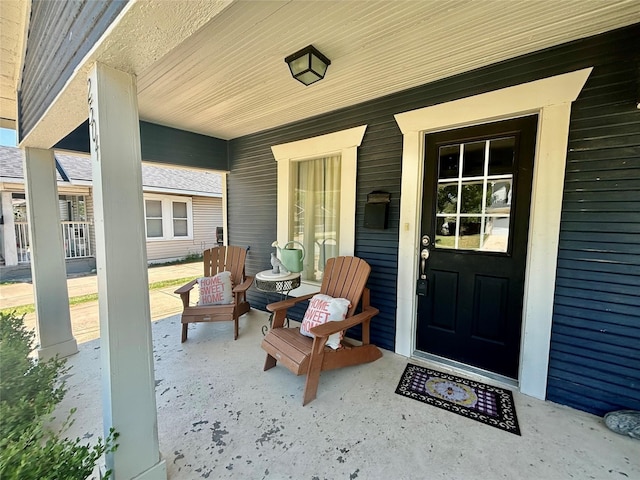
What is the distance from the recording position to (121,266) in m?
1.23

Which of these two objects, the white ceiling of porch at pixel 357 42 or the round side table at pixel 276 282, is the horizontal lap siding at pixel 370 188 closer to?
the white ceiling of porch at pixel 357 42

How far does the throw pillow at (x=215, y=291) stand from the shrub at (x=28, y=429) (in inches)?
56.9

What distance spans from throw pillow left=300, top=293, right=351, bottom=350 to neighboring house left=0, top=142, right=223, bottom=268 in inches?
197

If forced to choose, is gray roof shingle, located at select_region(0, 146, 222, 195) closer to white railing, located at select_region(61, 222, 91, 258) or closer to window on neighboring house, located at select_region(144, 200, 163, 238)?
window on neighboring house, located at select_region(144, 200, 163, 238)

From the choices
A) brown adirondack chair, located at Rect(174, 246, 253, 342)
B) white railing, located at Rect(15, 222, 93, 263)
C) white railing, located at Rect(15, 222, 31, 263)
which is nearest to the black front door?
brown adirondack chair, located at Rect(174, 246, 253, 342)

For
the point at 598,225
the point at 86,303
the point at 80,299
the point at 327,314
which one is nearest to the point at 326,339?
the point at 327,314

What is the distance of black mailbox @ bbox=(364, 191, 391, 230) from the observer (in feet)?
8.91

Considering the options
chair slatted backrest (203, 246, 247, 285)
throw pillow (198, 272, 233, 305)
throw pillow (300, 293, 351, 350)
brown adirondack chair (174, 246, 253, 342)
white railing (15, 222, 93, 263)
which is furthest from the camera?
white railing (15, 222, 93, 263)

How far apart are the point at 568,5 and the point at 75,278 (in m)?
8.65

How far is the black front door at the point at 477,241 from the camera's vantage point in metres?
2.18

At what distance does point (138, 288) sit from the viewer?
129cm

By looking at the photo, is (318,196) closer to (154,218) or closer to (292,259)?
(292,259)

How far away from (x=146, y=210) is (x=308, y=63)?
8025 millimetres

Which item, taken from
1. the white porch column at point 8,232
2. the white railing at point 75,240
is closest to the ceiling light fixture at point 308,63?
the white railing at point 75,240
